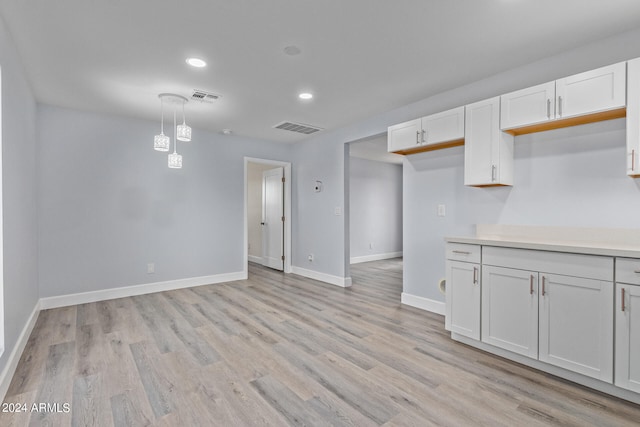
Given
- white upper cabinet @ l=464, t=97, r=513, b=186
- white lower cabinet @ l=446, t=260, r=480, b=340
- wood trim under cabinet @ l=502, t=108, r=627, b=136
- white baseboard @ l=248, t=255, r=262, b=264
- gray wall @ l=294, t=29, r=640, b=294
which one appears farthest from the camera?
white baseboard @ l=248, t=255, r=262, b=264

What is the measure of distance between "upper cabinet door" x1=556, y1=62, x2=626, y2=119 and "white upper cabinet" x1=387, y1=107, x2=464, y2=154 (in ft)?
2.67

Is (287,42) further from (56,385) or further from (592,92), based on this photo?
(56,385)

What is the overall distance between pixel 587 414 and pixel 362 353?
4.62ft

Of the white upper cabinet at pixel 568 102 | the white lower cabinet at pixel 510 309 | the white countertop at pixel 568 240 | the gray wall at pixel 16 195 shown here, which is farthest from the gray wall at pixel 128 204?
the white upper cabinet at pixel 568 102

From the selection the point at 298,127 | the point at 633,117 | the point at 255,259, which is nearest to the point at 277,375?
the point at 633,117

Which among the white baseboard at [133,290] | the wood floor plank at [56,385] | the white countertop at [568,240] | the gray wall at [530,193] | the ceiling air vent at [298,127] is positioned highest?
the ceiling air vent at [298,127]

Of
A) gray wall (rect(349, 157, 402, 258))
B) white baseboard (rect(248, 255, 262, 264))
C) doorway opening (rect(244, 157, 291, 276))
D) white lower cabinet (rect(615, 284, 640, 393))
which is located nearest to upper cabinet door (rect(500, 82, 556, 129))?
white lower cabinet (rect(615, 284, 640, 393))

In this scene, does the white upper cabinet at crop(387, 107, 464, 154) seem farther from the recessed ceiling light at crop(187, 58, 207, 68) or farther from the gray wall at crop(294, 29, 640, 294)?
the recessed ceiling light at crop(187, 58, 207, 68)

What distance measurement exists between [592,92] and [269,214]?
17.3ft

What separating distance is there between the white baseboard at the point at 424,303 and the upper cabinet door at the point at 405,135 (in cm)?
178

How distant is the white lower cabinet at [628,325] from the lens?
1.85 meters

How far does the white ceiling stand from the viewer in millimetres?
2039

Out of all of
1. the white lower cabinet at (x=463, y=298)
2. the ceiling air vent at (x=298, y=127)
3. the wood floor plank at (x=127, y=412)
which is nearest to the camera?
the wood floor plank at (x=127, y=412)

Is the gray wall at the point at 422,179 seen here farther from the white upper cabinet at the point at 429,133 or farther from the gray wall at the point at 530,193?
the white upper cabinet at the point at 429,133
